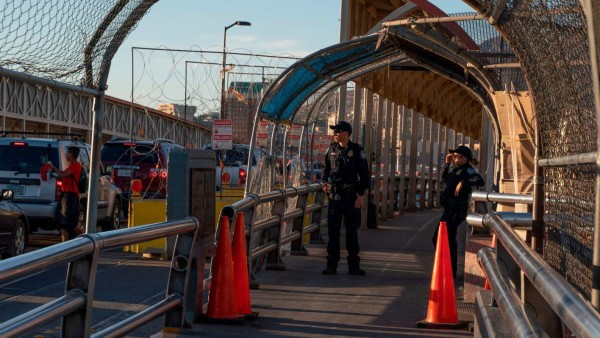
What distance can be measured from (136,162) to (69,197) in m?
8.49

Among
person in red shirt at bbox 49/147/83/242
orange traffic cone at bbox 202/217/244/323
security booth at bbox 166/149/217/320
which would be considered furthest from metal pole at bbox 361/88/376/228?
orange traffic cone at bbox 202/217/244/323

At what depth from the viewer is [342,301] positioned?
11234 mm

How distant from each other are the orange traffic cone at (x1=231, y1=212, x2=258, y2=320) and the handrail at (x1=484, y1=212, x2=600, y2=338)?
5.10m

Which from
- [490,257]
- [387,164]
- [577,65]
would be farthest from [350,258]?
[387,164]

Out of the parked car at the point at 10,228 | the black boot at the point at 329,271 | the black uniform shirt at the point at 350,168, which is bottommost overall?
the black boot at the point at 329,271

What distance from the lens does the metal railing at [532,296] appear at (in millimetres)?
2973

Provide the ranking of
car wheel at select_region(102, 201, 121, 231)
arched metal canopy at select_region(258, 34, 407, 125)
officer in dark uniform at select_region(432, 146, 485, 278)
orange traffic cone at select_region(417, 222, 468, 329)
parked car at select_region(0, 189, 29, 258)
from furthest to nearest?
car wheel at select_region(102, 201, 121, 231)
arched metal canopy at select_region(258, 34, 407, 125)
parked car at select_region(0, 189, 29, 258)
officer in dark uniform at select_region(432, 146, 485, 278)
orange traffic cone at select_region(417, 222, 468, 329)

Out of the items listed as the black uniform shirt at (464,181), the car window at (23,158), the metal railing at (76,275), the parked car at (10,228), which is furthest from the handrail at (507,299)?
the car window at (23,158)

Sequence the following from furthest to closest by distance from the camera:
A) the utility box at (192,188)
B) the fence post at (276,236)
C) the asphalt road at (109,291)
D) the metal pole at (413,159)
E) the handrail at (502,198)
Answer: the metal pole at (413,159)
the fence post at (276,236)
the handrail at (502,198)
the asphalt road at (109,291)
the utility box at (192,188)

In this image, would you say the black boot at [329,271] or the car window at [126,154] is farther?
the car window at [126,154]

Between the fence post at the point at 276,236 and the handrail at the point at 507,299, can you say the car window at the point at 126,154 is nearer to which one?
the fence post at the point at 276,236

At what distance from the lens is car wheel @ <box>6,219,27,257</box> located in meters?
16.1

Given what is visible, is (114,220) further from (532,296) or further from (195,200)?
(532,296)

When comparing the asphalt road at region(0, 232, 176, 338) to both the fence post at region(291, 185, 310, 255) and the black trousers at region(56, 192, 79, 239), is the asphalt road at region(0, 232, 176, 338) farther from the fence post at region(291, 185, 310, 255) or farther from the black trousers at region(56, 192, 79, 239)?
the black trousers at region(56, 192, 79, 239)
